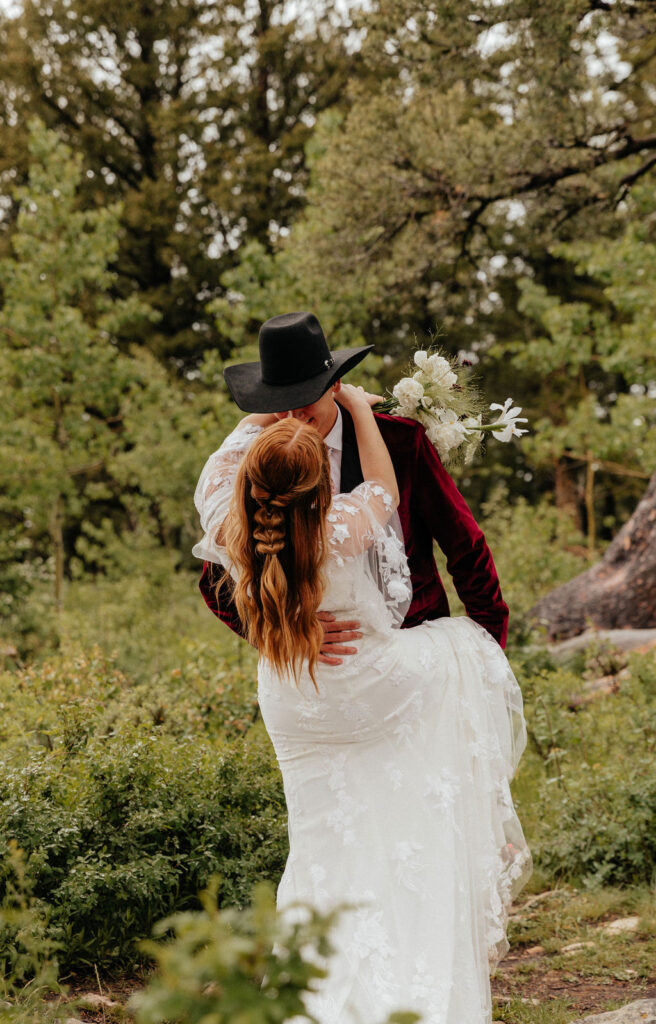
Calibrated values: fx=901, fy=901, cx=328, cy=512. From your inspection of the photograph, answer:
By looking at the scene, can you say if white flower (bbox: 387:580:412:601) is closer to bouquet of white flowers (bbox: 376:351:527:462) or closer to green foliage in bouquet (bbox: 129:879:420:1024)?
bouquet of white flowers (bbox: 376:351:527:462)

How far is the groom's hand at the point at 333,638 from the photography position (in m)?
2.79

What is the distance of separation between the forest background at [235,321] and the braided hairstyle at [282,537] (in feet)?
3.04

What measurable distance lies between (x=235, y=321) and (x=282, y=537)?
9983 mm

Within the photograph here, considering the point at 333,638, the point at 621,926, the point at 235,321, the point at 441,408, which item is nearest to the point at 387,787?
the point at 333,638

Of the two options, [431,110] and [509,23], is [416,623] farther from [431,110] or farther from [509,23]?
[431,110]

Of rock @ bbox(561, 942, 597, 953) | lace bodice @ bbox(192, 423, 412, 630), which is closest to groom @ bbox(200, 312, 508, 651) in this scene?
lace bodice @ bbox(192, 423, 412, 630)

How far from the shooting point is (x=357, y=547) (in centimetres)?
269

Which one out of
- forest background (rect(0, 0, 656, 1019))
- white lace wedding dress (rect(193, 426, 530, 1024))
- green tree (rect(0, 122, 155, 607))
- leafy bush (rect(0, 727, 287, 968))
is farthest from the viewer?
green tree (rect(0, 122, 155, 607))

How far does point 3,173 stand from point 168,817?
20.7 meters

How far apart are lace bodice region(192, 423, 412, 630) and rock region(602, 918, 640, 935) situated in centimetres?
220

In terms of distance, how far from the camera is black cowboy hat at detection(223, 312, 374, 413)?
113 inches

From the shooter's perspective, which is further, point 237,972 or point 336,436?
point 336,436

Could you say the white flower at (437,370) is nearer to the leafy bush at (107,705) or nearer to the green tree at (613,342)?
the leafy bush at (107,705)

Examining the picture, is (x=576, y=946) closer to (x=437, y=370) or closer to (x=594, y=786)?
(x=594, y=786)
